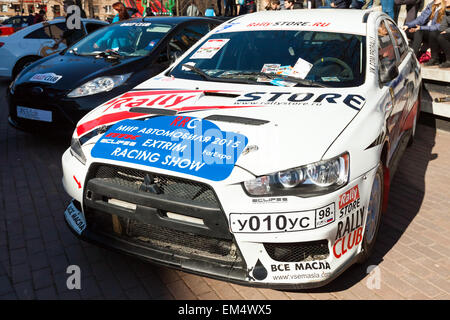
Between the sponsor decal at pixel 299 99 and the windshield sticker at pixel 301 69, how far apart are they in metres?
0.38

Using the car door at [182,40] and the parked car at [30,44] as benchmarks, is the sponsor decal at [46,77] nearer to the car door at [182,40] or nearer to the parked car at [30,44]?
the car door at [182,40]

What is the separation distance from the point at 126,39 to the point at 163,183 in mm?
4331

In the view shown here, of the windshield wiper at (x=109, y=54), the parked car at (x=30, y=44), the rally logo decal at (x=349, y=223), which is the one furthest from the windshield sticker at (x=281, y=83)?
the parked car at (x=30, y=44)

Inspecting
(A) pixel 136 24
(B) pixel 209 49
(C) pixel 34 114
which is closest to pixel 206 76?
(B) pixel 209 49

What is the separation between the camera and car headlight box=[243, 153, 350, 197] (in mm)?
2543

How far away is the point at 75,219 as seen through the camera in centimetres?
322

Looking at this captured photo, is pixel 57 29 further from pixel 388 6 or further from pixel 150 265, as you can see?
pixel 150 265

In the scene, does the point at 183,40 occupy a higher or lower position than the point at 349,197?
higher

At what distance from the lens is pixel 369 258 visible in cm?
340

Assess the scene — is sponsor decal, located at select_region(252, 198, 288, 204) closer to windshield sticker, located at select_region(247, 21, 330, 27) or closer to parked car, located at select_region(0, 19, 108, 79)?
windshield sticker, located at select_region(247, 21, 330, 27)

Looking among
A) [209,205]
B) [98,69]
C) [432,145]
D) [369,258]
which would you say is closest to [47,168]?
[98,69]

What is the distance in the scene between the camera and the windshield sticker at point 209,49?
4235mm
